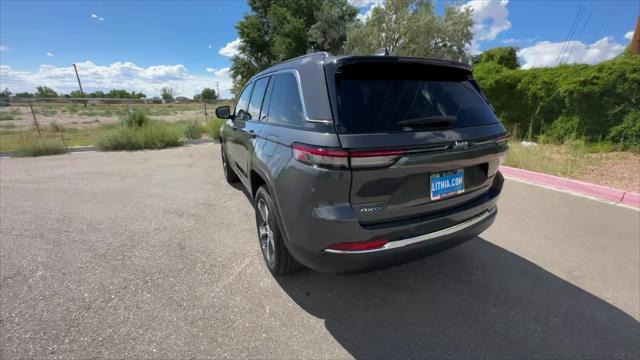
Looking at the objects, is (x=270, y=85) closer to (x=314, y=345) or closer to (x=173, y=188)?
(x=314, y=345)

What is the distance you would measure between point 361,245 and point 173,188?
14.8ft

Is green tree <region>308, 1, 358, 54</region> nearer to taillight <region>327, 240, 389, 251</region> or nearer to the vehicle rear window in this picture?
the vehicle rear window

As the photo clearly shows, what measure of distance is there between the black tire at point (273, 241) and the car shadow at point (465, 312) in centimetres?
18

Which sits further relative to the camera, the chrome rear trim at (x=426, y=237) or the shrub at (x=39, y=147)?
the shrub at (x=39, y=147)

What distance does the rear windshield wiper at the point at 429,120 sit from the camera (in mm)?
1682

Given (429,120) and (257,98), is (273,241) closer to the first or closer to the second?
(429,120)

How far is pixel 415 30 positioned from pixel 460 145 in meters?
18.6

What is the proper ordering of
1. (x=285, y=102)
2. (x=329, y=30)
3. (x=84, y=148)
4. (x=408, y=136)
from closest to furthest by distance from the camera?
1. (x=408, y=136)
2. (x=285, y=102)
3. (x=84, y=148)
4. (x=329, y=30)

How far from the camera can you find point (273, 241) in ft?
7.58

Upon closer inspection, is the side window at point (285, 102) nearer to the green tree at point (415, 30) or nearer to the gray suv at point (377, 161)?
the gray suv at point (377, 161)

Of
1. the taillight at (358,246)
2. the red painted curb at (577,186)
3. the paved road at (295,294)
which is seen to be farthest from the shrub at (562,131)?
the taillight at (358,246)

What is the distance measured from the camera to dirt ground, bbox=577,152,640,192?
4671mm

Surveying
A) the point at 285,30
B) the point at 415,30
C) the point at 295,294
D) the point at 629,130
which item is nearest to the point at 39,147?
the point at 295,294

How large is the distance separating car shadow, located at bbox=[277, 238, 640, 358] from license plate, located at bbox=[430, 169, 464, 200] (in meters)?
0.93
